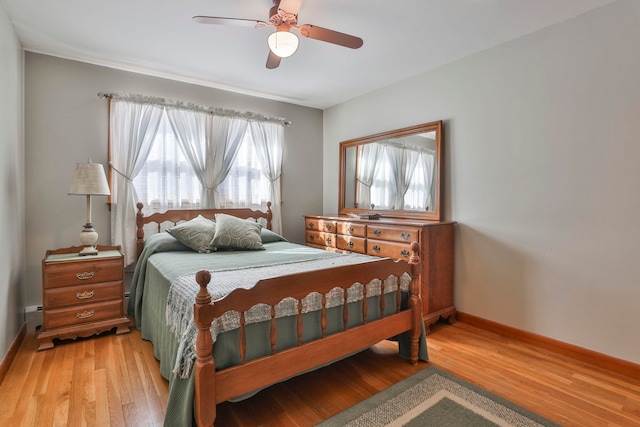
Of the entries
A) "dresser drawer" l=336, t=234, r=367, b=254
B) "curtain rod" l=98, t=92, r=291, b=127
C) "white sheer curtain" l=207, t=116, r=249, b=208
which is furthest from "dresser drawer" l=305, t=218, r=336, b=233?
"curtain rod" l=98, t=92, r=291, b=127

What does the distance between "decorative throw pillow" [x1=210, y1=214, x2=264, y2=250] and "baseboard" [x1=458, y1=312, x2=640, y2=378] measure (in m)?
2.15

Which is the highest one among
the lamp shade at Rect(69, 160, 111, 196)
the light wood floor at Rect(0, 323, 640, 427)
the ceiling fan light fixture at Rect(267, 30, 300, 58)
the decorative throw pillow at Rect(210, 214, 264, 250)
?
the ceiling fan light fixture at Rect(267, 30, 300, 58)

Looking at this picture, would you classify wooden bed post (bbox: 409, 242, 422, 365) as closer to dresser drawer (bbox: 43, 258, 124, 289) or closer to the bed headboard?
the bed headboard

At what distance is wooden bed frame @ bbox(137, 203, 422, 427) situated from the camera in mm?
1485

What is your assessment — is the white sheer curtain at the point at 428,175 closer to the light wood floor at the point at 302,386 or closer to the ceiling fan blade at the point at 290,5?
the light wood floor at the point at 302,386

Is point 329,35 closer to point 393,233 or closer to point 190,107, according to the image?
point 393,233

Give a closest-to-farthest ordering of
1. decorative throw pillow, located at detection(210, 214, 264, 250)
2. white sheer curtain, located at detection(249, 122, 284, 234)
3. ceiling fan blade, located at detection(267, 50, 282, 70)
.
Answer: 1. ceiling fan blade, located at detection(267, 50, 282, 70)
2. decorative throw pillow, located at detection(210, 214, 264, 250)
3. white sheer curtain, located at detection(249, 122, 284, 234)

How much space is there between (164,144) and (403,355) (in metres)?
3.17

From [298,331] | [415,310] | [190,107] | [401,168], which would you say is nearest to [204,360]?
[298,331]

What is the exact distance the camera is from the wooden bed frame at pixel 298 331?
149cm

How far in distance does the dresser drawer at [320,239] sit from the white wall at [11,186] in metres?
2.84

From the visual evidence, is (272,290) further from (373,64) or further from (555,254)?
(373,64)

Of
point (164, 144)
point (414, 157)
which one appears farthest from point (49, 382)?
point (414, 157)

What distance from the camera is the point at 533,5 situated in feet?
7.54
